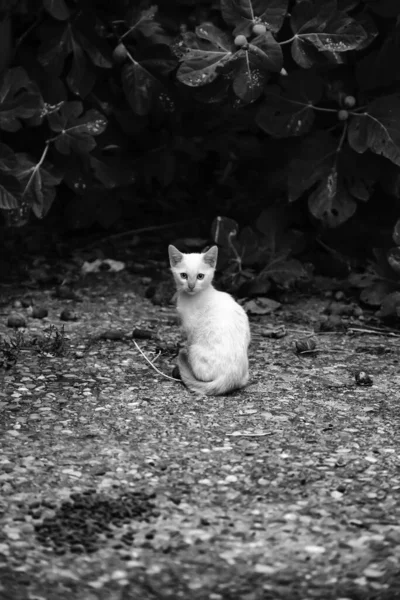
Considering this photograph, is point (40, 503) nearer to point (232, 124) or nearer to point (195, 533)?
point (195, 533)

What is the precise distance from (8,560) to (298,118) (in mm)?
3964

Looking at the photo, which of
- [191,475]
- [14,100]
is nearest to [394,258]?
[14,100]

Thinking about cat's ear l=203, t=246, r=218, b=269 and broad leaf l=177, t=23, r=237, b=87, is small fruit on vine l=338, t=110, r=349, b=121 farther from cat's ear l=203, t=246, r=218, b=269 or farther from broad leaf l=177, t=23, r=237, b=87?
cat's ear l=203, t=246, r=218, b=269

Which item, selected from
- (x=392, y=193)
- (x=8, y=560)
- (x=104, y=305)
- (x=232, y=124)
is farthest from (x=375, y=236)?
(x=8, y=560)

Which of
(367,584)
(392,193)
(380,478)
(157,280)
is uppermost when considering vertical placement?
(367,584)

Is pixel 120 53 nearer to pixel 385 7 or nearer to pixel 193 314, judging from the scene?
pixel 385 7

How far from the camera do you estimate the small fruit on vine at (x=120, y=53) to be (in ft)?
20.4

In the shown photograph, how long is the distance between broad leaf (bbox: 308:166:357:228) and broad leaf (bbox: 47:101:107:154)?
1.48 meters

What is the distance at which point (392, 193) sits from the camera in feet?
20.9

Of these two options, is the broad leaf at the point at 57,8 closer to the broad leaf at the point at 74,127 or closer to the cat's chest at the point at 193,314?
the broad leaf at the point at 74,127

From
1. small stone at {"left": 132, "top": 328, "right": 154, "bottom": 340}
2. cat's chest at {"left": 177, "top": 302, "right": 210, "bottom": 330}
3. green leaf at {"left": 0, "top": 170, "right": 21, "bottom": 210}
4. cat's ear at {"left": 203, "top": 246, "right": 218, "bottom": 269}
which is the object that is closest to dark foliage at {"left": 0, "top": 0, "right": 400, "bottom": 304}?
green leaf at {"left": 0, "top": 170, "right": 21, "bottom": 210}

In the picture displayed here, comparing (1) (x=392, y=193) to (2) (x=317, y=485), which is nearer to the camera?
(2) (x=317, y=485)

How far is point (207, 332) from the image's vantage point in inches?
182

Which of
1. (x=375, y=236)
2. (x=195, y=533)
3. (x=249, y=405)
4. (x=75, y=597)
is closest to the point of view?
(x=75, y=597)
